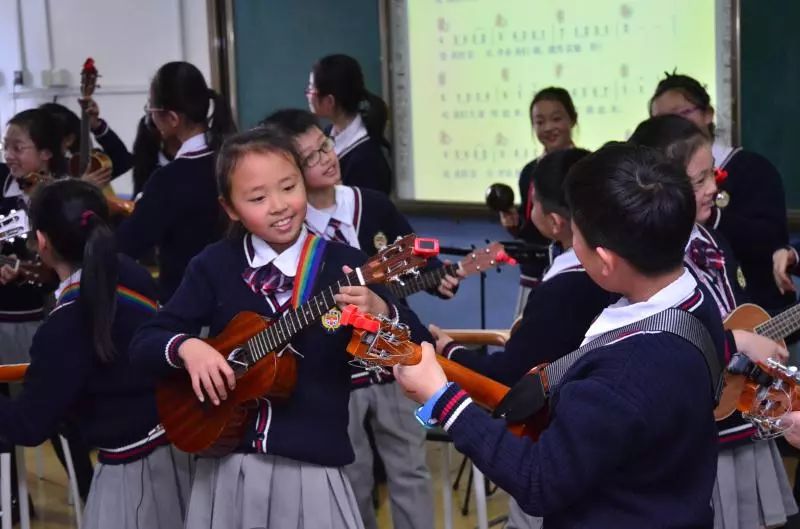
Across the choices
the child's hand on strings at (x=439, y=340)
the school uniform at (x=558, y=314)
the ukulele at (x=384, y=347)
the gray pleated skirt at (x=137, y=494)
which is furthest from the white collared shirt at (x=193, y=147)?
the ukulele at (x=384, y=347)

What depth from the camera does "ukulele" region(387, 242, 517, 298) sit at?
2.45m

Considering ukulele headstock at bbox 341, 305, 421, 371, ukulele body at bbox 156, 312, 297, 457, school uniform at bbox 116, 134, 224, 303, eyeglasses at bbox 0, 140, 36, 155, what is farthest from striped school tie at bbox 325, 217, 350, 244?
eyeglasses at bbox 0, 140, 36, 155

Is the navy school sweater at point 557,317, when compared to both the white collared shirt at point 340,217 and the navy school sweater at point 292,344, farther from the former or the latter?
the white collared shirt at point 340,217

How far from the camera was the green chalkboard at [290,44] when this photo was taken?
199 inches

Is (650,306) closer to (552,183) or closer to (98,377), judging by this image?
(552,183)

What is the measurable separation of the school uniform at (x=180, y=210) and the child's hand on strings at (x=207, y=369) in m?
1.11

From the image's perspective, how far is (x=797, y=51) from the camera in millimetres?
3924

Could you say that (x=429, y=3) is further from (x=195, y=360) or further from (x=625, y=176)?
(x=625, y=176)

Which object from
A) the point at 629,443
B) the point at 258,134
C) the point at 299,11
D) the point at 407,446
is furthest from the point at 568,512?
the point at 299,11

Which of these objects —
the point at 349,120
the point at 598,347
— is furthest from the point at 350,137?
the point at 598,347

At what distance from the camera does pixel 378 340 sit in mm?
1554

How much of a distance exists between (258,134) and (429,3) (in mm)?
2986

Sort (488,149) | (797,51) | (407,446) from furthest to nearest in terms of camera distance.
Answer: (488,149)
(797,51)
(407,446)

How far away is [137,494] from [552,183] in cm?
110
